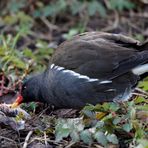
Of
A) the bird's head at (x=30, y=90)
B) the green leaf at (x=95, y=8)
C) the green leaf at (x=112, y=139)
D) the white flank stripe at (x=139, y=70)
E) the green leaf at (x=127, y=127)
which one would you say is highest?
the white flank stripe at (x=139, y=70)

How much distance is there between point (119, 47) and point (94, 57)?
0.21 m

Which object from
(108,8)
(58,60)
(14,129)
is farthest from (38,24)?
(14,129)

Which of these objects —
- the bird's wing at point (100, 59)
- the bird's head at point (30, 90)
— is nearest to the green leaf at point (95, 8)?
the bird's head at point (30, 90)

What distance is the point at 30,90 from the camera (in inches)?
179

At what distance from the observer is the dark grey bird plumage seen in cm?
420

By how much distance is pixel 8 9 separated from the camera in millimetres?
6586

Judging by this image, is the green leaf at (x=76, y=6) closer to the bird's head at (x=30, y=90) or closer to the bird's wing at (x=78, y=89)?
the bird's head at (x=30, y=90)

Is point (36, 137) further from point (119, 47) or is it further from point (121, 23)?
point (121, 23)

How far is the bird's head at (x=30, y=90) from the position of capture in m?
4.51

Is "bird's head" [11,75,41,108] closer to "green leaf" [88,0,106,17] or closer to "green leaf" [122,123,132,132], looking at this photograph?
"green leaf" [122,123,132,132]

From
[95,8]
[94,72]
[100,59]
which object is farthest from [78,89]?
[95,8]

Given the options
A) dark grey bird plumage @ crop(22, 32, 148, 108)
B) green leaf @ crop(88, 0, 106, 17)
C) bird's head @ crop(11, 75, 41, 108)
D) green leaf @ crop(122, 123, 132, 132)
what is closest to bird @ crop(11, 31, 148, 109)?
dark grey bird plumage @ crop(22, 32, 148, 108)

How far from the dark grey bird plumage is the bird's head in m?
0.23

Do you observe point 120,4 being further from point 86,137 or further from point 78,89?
point 86,137
